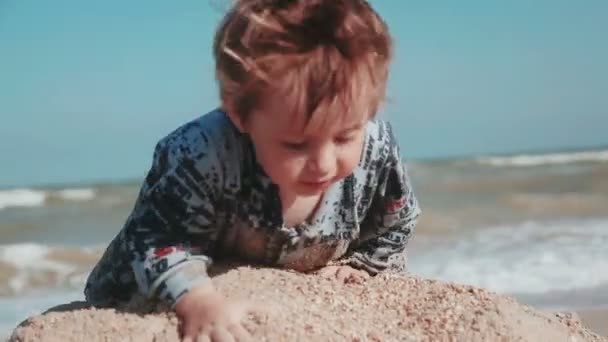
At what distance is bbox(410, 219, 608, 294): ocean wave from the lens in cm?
527

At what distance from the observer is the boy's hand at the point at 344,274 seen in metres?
2.78

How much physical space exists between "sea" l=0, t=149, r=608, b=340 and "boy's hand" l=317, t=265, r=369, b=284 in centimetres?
200

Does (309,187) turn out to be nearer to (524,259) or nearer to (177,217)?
(177,217)

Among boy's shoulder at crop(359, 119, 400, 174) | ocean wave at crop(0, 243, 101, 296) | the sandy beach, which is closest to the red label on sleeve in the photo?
boy's shoulder at crop(359, 119, 400, 174)

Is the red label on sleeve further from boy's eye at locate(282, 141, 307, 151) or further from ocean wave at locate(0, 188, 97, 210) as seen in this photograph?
ocean wave at locate(0, 188, 97, 210)

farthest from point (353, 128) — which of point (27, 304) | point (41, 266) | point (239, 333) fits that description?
point (41, 266)

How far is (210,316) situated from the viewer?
2242mm

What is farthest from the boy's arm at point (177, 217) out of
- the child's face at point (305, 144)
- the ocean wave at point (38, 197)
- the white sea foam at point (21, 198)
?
the white sea foam at point (21, 198)

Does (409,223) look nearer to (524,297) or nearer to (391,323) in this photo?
(391,323)

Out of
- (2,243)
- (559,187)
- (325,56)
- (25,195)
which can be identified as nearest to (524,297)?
(325,56)

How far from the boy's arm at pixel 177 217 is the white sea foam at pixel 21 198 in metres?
14.0

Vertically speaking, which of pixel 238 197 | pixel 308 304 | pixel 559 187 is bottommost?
pixel 559 187

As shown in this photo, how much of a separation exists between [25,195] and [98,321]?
16091 mm

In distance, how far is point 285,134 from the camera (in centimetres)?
226
